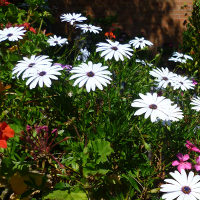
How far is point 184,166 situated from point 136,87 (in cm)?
69

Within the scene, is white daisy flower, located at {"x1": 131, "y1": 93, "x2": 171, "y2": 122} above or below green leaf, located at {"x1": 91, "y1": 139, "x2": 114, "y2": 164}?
above

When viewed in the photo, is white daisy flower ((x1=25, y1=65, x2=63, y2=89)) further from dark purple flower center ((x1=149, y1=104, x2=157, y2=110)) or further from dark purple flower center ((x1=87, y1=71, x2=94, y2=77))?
dark purple flower center ((x1=149, y1=104, x2=157, y2=110))

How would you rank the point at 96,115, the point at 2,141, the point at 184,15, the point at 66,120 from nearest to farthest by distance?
the point at 2,141, the point at 66,120, the point at 96,115, the point at 184,15

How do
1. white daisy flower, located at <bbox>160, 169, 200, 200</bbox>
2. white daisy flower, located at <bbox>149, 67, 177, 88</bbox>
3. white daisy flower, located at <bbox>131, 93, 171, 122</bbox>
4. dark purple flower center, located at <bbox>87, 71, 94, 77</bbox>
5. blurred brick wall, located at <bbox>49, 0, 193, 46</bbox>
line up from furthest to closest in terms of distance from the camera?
blurred brick wall, located at <bbox>49, 0, 193, 46</bbox> < white daisy flower, located at <bbox>149, 67, 177, 88</bbox> < dark purple flower center, located at <bbox>87, 71, 94, 77</bbox> < white daisy flower, located at <bbox>131, 93, 171, 122</bbox> < white daisy flower, located at <bbox>160, 169, 200, 200</bbox>

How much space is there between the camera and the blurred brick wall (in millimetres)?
6489

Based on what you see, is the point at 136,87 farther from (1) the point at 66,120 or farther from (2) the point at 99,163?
(2) the point at 99,163

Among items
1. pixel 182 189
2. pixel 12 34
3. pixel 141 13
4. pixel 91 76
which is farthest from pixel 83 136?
pixel 141 13

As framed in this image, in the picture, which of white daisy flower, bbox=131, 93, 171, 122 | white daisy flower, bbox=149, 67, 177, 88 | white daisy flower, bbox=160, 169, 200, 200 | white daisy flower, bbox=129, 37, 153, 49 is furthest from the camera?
white daisy flower, bbox=129, 37, 153, 49

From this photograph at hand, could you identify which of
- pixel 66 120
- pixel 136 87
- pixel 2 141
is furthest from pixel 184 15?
pixel 2 141

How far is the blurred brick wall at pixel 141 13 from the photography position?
21.3 feet

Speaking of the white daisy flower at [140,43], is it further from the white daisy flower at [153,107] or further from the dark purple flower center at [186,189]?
the dark purple flower center at [186,189]

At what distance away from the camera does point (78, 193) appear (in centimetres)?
114

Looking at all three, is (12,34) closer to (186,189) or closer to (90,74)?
(90,74)

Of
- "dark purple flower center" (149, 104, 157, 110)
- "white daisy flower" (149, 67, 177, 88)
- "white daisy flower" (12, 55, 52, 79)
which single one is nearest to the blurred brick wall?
"white daisy flower" (149, 67, 177, 88)
